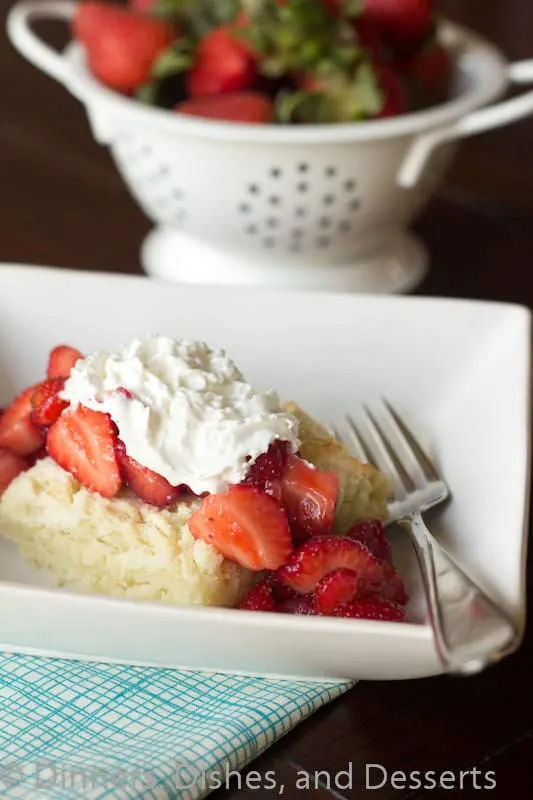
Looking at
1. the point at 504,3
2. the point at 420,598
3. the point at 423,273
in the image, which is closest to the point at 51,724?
the point at 420,598

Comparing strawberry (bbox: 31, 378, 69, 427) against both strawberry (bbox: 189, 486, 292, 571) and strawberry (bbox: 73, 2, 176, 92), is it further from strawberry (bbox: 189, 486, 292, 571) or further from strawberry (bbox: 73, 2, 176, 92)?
strawberry (bbox: 73, 2, 176, 92)

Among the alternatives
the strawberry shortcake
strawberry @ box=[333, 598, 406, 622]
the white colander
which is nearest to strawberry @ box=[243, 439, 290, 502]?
the strawberry shortcake

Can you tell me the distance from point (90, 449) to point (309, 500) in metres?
0.18

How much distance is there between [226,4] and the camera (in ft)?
5.11

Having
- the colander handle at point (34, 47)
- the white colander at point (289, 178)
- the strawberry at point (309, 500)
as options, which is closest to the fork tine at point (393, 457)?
the strawberry at point (309, 500)

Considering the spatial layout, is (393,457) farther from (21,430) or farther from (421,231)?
(421,231)

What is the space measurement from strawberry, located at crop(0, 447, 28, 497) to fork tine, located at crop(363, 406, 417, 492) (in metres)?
0.32

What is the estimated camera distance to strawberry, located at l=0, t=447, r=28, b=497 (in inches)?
44.8

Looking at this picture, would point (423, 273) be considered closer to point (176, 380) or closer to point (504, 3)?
point (176, 380)

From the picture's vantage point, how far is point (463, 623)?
84 cm

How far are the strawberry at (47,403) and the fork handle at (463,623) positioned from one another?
36 centimetres

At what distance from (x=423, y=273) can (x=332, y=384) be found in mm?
428

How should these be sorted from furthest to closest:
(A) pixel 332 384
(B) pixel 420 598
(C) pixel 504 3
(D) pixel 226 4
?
(C) pixel 504 3
(D) pixel 226 4
(A) pixel 332 384
(B) pixel 420 598

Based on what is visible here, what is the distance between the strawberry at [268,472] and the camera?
3.38ft
